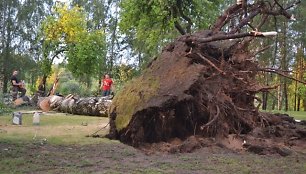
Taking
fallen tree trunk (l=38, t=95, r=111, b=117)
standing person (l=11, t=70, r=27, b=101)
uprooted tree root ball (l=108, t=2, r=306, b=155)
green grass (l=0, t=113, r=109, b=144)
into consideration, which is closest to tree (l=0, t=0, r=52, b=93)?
standing person (l=11, t=70, r=27, b=101)

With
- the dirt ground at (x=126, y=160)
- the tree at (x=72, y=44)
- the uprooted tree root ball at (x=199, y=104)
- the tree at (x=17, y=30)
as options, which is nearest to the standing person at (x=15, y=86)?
the tree at (x=72, y=44)

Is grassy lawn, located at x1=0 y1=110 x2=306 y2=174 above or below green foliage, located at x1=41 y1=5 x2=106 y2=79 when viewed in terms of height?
below

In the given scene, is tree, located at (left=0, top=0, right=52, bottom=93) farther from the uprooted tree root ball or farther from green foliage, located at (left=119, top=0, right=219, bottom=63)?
the uprooted tree root ball

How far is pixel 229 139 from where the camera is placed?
8.22 metres

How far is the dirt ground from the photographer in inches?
231

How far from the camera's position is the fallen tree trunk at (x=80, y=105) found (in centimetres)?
1459

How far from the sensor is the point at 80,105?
1520 cm

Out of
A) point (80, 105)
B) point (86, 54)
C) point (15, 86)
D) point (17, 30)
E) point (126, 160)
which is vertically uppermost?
point (17, 30)

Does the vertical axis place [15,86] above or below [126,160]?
above

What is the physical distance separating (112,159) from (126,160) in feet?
0.70

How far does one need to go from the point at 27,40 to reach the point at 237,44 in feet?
105

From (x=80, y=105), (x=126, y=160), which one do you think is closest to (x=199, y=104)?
(x=126, y=160)

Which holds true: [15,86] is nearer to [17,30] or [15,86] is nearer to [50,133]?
[50,133]

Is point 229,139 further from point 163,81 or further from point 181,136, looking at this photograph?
point 163,81
